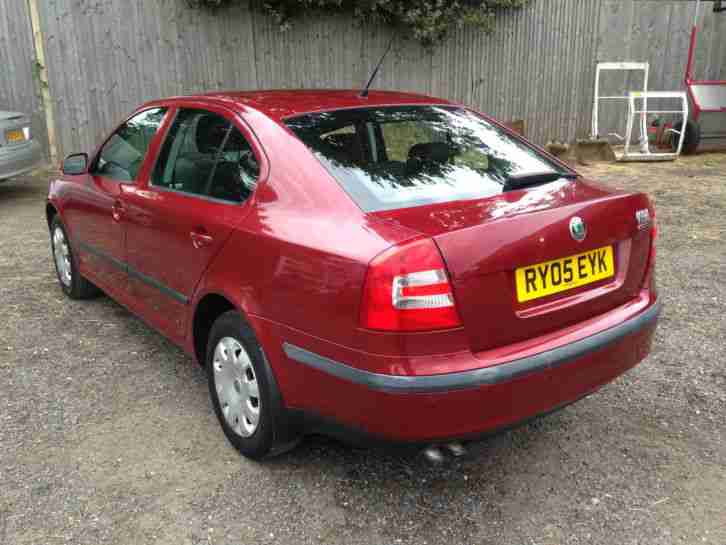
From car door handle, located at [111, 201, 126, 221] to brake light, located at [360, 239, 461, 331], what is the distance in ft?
6.72

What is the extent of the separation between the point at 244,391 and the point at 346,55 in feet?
28.1

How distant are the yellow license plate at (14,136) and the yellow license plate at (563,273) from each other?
7.50 metres

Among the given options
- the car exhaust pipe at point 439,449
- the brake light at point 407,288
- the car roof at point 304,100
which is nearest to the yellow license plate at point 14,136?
the car roof at point 304,100

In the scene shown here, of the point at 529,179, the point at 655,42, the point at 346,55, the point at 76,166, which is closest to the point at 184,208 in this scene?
the point at 529,179

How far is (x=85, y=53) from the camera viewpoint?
9.07 meters

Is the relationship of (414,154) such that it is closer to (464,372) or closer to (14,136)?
(464,372)

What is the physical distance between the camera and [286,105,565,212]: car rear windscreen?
2.48 metres

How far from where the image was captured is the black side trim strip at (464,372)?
205cm

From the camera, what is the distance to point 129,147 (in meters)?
3.85

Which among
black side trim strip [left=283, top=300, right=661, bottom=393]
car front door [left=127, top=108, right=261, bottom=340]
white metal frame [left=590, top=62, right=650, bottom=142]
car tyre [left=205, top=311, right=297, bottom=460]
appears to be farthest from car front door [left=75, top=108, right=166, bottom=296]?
white metal frame [left=590, top=62, right=650, bottom=142]

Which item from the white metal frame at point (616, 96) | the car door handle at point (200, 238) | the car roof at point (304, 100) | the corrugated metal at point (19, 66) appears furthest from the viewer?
the white metal frame at point (616, 96)

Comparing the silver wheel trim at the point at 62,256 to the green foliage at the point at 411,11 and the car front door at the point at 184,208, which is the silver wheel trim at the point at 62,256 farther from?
the green foliage at the point at 411,11

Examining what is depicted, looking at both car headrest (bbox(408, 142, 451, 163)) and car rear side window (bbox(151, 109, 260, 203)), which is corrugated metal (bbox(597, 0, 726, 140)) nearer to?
car headrest (bbox(408, 142, 451, 163))

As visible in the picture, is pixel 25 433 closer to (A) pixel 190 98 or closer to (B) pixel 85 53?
(A) pixel 190 98
